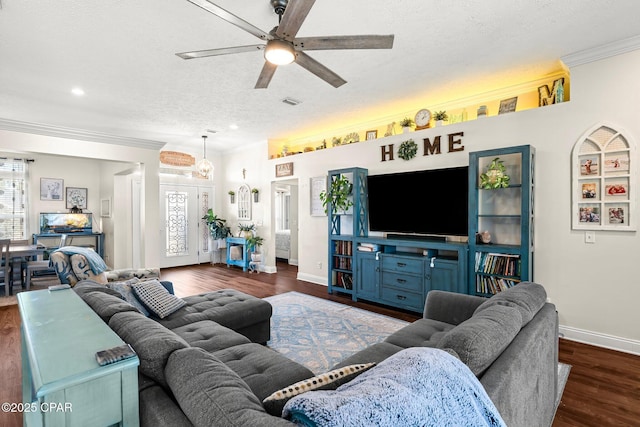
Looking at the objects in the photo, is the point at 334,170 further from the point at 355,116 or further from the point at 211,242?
the point at 211,242

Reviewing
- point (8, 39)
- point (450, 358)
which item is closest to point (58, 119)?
point (8, 39)

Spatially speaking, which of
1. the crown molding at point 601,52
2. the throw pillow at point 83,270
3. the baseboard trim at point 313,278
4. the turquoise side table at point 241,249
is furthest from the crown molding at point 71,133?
the crown molding at point 601,52

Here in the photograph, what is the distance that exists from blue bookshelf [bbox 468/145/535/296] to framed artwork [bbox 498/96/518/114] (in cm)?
57

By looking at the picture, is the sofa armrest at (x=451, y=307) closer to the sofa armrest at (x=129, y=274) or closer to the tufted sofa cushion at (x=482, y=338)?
the tufted sofa cushion at (x=482, y=338)

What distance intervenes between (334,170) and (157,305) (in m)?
3.40

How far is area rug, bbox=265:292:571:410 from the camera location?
9.27 feet

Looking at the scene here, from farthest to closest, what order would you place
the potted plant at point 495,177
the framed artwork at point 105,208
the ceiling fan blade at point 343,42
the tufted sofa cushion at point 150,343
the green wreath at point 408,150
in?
the framed artwork at point 105,208
the green wreath at point 408,150
the potted plant at point 495,177
the ceiling fan blade at point 343,42
the tufted sofa cushion at point 150,343

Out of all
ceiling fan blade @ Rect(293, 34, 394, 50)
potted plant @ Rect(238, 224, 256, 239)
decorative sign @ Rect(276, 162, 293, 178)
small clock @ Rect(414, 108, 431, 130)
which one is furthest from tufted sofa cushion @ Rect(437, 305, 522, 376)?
potted plant @ Rect(238, 224, 256, 239)

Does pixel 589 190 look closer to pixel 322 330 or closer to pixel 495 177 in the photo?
pixel 495 177

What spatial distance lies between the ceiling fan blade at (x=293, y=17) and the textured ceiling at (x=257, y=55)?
1.76 feet

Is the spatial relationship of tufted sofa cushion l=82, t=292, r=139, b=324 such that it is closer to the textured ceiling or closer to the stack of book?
the textured ceiling

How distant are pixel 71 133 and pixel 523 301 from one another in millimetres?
6419

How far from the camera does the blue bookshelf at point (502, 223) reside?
3.32 metres

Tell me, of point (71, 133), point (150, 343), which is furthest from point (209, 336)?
point (71, 133)
